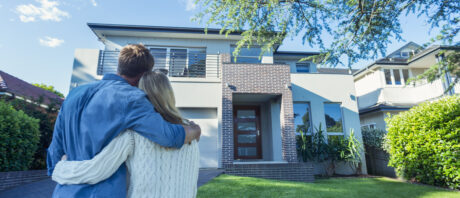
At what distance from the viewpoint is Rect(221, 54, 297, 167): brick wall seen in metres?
7.62

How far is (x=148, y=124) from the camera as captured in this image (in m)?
0.99

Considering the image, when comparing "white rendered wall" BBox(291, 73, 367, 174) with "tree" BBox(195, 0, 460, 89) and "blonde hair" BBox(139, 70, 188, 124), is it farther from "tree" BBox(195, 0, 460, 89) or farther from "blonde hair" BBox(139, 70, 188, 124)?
"blonde hair" BBox(139, 70, 188, 124)

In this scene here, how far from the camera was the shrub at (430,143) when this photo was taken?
213 inches

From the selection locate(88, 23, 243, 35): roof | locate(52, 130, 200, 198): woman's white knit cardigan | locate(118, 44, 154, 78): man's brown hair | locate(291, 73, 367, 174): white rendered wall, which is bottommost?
locate(52, 130, 200, 198): woman's white knit cardigan

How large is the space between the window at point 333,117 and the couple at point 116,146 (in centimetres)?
908

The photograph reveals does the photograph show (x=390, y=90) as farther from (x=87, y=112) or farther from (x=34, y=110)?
(x=34, y=110)

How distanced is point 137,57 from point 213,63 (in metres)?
8.04

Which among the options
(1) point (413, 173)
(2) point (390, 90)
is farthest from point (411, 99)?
(1) point (413, 173)

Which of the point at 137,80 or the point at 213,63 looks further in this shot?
the point at 213,63

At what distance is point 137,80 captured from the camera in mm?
1305

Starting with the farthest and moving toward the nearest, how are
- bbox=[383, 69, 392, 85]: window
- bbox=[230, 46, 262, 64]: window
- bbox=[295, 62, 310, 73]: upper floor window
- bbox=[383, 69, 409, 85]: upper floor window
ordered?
bbox=[383, 69, 392, 85]: window < bbox=[383, 69, 409, 85]: upper floor window < bbox=[295, 62, 310, 73]: upper floor window < bbox=[230, 46, 262, 64]: window

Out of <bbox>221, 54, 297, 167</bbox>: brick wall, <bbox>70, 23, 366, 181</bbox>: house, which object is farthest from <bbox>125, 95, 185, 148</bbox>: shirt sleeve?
<bbox>221, 54, 297, 167</bbox>: brick wall

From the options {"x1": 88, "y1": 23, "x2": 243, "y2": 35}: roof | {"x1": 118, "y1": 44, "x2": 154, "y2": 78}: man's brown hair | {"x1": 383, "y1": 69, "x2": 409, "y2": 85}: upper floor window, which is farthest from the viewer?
{"x1": 383, "y1": 69, "x2": 409, "y2": 85}: upper floor window

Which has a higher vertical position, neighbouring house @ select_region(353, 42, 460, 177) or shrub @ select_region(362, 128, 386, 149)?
neighbouring house @ select_region(353, 42, 460, 177)
